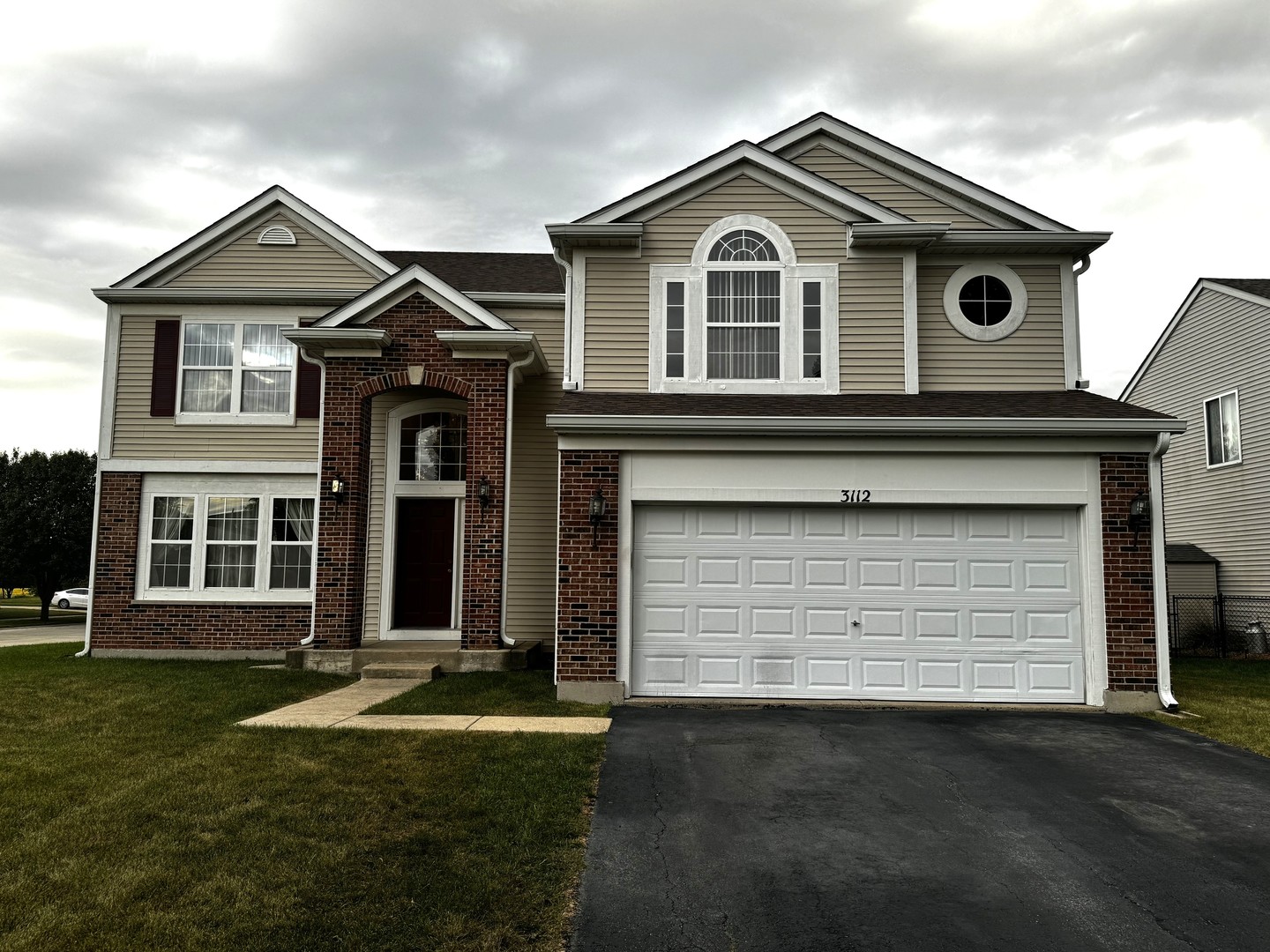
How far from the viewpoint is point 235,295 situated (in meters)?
14.4

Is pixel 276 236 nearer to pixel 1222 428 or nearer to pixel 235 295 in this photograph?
pixel 235 295

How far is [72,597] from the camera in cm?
3756

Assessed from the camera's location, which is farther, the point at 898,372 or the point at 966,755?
the point at 898,372

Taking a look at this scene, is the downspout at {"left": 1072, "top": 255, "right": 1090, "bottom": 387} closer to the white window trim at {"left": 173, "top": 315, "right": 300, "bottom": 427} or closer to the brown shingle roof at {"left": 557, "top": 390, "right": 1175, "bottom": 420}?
the brown shingle roof at {"left": 557, "top": 390, "right": 1175, "bottom": 420}

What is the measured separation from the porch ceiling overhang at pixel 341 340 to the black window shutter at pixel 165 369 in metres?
3.78

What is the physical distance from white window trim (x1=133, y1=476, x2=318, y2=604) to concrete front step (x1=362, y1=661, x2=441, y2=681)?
340 centimetres

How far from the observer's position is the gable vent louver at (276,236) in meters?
14.9

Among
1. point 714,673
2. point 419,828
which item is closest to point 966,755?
point 714,673

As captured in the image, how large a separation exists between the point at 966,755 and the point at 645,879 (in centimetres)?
404

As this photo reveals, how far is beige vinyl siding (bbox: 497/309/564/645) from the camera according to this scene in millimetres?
13820

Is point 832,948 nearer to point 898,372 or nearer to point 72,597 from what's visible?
point 898,372

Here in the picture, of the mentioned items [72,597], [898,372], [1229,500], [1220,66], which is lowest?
[72,597]

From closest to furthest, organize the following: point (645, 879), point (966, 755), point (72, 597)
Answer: point (645, 879) → point (966, 755) → point (72, 597)

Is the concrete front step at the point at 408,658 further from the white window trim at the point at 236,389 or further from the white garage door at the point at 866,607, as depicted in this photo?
the white window trim at the point at 236,389
